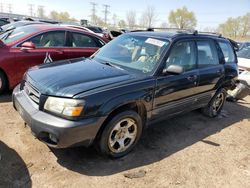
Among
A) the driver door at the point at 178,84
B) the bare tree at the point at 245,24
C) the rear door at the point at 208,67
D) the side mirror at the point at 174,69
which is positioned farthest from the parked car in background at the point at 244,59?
the bare tree at the point at 245,24

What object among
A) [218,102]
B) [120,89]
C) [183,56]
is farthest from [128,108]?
[218,102]

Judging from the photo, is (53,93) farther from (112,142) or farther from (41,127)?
(112,142)

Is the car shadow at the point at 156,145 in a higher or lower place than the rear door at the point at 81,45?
lower

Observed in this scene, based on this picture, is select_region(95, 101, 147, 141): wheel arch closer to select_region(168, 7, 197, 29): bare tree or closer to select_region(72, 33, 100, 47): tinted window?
select_region(72, 33, 100, 47): tinted window

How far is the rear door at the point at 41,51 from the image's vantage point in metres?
5.28

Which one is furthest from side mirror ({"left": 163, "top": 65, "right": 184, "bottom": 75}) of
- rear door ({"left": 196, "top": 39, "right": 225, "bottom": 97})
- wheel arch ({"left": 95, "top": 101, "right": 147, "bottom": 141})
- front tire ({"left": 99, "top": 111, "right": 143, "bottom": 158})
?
rear door ({"left": 196, "top": 39, "right": 225, "bottom": 97})

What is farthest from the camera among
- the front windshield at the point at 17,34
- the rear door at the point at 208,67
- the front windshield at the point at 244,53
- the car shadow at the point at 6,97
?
the front windshield at the point at 244,53

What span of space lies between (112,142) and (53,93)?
3.39 feet

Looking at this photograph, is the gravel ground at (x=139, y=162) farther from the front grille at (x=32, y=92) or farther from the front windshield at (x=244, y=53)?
the front windshield at (x=244, y=53)

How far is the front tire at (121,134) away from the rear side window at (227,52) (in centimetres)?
286

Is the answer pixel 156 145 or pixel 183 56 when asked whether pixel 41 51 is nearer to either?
pixel 183 56

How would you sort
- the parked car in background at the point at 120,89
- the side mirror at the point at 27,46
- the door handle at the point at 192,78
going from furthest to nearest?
the side mirror at the point at 27,46
the door handle at the point at 192,78
the parked car in background at the point at 120,89

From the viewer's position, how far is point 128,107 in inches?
134

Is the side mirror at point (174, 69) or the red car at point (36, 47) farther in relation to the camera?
the red car at point (36, 47)
